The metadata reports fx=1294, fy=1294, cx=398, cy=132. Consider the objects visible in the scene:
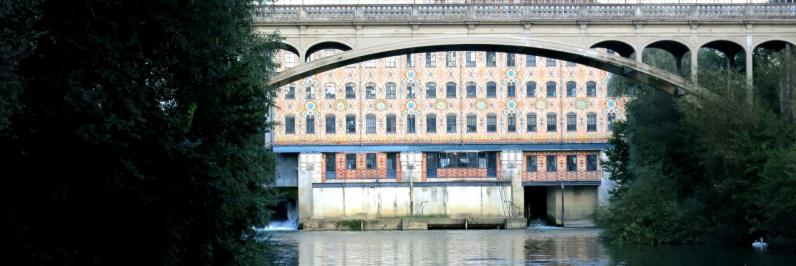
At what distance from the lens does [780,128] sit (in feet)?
106

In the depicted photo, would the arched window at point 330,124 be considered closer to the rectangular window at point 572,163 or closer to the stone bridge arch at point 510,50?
the rectangular window at point 572,163

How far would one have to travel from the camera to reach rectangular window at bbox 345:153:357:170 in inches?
2585

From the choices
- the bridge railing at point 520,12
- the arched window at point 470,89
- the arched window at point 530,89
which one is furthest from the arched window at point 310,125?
the bridge railing at point 520,12

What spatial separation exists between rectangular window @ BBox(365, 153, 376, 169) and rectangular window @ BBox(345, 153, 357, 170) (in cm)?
61

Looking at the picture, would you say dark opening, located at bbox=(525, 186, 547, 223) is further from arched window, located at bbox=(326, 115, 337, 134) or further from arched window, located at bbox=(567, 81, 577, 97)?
arched window, located at bbox=(326, 115, 337, 134)

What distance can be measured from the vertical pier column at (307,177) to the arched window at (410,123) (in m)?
4.65

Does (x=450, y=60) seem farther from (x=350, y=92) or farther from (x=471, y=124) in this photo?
(x=350, y=92)

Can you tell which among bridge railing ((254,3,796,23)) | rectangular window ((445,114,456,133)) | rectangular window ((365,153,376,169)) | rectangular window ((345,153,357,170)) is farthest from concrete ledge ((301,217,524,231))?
bridge railing ((254,3,796,23))

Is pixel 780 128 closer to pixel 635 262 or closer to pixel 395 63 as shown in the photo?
pixel 635 262

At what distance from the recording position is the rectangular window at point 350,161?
65.7m

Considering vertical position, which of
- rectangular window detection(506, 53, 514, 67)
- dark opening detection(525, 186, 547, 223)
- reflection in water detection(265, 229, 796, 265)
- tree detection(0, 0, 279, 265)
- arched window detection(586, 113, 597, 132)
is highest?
rectangular window detection(506, 53, 514, 67)

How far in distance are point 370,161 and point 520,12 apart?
3329 cm

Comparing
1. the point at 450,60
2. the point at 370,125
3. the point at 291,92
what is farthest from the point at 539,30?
the point at 291,92

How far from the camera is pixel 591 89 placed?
65.3 metres
